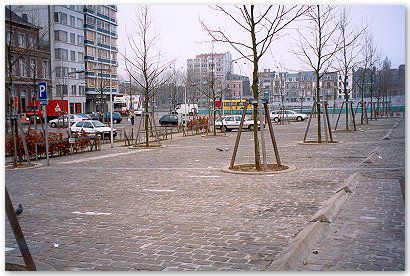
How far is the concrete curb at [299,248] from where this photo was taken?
462 cm

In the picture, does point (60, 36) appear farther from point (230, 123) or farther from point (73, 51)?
point (230, 123)

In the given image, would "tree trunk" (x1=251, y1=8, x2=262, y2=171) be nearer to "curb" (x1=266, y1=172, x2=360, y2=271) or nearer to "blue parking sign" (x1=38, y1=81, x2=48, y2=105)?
"curb" (x1=266, y1=172, x2=360, y2=271)

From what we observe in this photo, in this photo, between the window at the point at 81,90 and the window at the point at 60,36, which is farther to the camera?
the window at the point at 81,90

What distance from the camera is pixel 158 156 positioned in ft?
56.7

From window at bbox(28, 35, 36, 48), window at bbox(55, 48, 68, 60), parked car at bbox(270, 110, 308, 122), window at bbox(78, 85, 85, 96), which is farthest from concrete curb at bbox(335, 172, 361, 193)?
window at bbox(78, 85, 85, 96)

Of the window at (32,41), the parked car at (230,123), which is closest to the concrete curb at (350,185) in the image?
the window at (32,41)

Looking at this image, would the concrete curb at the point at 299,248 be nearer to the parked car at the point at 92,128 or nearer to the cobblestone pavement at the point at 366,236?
the cobblestone pavement at the point at 366,236

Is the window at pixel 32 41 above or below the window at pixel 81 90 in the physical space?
above

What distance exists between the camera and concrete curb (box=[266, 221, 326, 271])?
182 inches

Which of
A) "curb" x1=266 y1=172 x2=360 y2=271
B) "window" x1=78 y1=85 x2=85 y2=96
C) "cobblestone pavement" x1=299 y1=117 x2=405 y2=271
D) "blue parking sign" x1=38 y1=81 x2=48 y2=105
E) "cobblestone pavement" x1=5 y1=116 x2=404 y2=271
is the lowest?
"cobblestone pavement" x1=5 y1=116 x2=404 y2=271

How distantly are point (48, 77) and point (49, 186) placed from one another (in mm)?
27286

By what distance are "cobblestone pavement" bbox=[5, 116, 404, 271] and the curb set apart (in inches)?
5.6

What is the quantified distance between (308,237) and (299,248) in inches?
18.9

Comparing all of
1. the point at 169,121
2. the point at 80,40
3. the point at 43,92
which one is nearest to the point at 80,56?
the point at 80,40
